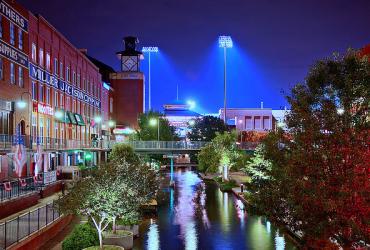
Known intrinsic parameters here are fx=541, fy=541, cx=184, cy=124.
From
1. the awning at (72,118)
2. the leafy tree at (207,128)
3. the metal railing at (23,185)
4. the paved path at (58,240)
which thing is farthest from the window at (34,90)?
the leafy tree at (207,128)

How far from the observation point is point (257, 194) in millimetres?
19875

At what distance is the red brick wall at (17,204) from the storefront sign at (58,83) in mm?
19462

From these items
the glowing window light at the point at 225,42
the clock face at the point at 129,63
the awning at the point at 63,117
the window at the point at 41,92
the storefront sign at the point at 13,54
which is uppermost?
the glowing window light at the point at 225,42

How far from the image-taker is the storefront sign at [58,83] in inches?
2219

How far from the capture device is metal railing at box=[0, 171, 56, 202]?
33969 mm

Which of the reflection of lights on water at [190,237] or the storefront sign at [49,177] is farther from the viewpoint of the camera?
the storefront sign at [49,177]

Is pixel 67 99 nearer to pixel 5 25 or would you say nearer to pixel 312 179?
pixel 5 25

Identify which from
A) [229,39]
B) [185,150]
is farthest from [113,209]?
[229,39]

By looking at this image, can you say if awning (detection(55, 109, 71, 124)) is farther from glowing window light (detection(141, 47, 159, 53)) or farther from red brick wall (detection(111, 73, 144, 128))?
glowing window light (detection(141, 47, 159, 53))

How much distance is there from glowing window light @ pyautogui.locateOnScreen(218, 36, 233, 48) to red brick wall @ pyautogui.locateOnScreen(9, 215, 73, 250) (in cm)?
7790

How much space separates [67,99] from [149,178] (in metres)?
37.8

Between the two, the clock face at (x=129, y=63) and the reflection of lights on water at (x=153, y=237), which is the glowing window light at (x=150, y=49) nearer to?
the clock face at (x=129, y=63)

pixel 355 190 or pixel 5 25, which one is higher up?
pixel 5 25

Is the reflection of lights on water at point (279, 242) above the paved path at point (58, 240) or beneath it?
beneath
